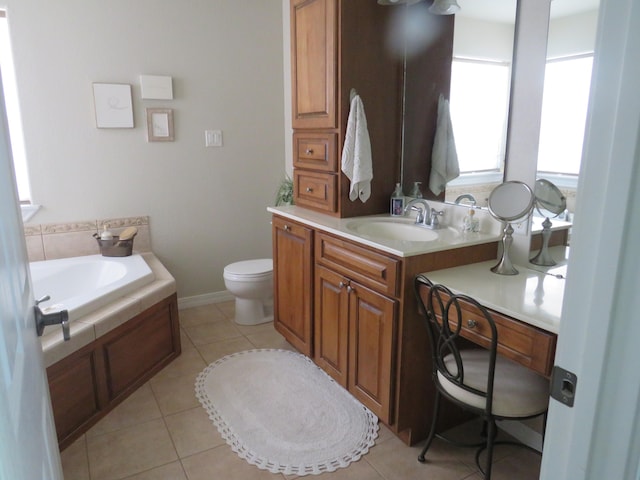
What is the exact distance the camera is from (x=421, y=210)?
7.81ft

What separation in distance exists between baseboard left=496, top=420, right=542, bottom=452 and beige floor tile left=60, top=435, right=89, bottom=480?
1805 mm

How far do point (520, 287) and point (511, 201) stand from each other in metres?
0.35

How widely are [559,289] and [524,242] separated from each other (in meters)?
0.31

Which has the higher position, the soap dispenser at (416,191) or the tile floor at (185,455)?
the soap dispenser at (416,191)

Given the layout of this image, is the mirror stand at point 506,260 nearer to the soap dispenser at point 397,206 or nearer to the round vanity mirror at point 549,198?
the round vanity mirror at point 549,198

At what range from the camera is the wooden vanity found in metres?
1.88

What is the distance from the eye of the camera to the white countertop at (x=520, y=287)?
1.43 meters

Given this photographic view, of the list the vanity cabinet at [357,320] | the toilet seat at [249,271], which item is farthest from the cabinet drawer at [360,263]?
the toilet seat at [249,271]

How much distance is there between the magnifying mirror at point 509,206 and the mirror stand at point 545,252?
0.08 meters

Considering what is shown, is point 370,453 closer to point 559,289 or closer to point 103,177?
point 559,289

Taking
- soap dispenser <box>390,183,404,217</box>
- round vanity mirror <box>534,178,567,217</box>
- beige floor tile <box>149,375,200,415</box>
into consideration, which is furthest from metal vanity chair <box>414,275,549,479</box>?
beige floor tile <box>149,375,200,415</box>

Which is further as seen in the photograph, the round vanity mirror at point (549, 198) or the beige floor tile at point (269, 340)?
the beige floor tile at point (269, 340)

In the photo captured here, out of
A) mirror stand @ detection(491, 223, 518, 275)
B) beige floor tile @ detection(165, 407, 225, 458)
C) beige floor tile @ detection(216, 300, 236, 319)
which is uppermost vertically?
mirror stand @ detection(491, 223, 518, 275)

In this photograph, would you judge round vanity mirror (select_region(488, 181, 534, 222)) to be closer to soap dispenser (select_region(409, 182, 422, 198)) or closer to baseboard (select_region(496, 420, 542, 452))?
soap dispenser (select_region(409, 182, 422, 198))
